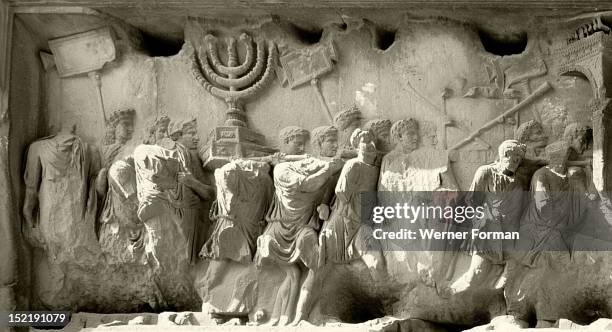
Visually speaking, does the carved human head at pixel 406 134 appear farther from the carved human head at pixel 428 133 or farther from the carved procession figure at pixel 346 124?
the carved procession figure at pixel 346 124

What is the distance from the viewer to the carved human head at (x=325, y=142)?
8.51m

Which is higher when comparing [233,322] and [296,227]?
[296,227]

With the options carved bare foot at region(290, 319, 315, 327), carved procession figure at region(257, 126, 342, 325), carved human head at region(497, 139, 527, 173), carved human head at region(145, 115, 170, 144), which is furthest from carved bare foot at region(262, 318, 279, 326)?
carved human head at region(497, 139, 527, 173)

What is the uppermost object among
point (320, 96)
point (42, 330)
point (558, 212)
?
point (320, 96)

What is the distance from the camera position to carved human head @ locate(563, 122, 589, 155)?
327 inches

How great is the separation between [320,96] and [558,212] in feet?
5.76

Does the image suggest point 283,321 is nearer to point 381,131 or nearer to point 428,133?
point 381,131

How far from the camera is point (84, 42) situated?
29.4 feet

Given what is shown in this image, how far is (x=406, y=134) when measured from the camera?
332 inches

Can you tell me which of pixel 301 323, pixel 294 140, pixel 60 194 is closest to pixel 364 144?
pixel 294 140

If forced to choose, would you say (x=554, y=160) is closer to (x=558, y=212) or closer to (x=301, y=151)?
(x=558, y=212)

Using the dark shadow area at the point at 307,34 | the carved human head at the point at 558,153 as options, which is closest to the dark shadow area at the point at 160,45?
the dark shadow area at the point at 307,34

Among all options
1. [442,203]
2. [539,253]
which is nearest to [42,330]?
[442,203]

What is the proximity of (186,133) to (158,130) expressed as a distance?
191 millimetres
